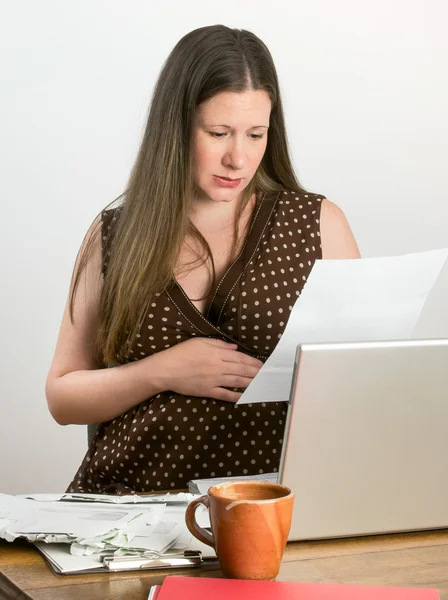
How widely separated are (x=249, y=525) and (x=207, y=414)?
75 centimetres

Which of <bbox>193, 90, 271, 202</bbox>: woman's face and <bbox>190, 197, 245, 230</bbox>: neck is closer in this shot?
<bbox>193, 90, 271, 202</bbox>: woman's face

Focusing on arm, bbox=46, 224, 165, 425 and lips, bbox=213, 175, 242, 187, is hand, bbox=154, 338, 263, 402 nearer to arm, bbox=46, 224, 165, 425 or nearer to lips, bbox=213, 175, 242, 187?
arm, bbox=46, 224, 165, 425

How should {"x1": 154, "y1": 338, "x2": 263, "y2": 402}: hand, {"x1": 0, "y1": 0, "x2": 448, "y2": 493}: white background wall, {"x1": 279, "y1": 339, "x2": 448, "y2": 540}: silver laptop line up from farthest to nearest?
{"x1": 0, "y1": 0, "x2": 448, "y2": 493}: white background wall
{"x1": 154, "y1": 338, "x2": 263, "y2": 402}: hand
{"x1": 279, "y1": 339, "x2": 448, "y2": 540}: silver laptop

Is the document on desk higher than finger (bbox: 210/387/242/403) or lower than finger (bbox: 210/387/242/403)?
higher

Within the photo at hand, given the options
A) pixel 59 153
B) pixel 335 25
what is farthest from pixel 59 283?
pixel 335 25

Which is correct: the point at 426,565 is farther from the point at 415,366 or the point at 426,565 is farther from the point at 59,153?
the point at 59,153

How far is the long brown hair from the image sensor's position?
1572 mm

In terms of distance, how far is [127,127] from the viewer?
270 centimetres

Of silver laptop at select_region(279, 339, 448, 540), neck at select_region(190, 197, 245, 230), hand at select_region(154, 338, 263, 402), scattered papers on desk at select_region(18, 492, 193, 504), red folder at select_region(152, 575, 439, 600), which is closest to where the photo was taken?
red folder at select_region(152, 575, 439, 600)

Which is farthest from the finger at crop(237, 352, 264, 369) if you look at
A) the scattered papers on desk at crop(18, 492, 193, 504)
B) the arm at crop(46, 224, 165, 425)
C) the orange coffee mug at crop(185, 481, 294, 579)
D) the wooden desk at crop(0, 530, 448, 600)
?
the orange coffee mug at crop(185, 481, 294, 579)

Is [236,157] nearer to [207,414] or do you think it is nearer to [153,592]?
[207,414]

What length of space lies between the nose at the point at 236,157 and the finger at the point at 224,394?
386 mm

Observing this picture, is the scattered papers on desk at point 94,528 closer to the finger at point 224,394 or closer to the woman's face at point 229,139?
the finger at point 224,394

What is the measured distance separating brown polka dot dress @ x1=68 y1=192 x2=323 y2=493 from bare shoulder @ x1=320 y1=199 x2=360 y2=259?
8cm
